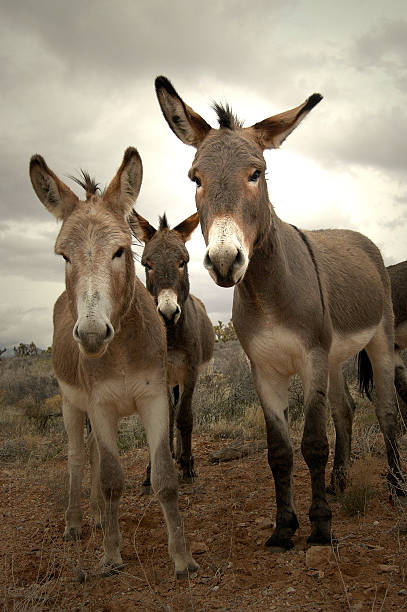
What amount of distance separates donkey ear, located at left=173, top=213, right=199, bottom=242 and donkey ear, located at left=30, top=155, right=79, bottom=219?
117 inches

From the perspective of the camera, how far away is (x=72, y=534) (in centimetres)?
521

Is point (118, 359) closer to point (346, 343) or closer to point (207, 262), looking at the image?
point (207, 262)

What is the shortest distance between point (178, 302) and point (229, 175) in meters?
3.14

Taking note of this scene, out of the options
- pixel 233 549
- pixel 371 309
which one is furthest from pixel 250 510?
pixel 371 309

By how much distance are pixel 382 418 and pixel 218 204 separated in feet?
10.3

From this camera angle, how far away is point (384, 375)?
557 cm

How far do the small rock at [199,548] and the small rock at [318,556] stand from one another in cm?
92

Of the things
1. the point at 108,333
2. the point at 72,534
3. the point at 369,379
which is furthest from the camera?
the point at 369,379

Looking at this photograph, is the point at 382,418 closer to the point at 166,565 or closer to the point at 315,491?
the point at 315,491

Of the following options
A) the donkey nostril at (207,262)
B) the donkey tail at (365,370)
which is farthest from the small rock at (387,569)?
the donkey tail at (365,370)

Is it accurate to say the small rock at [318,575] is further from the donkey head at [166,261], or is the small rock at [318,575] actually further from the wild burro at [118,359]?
the donkey head at [166,261]

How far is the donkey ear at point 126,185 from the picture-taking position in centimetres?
412

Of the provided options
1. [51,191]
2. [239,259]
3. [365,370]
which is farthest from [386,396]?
[51,191]

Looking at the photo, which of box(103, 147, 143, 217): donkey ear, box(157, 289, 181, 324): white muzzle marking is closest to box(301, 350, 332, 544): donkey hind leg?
box(103, 147, 143, 217): donkey ear
